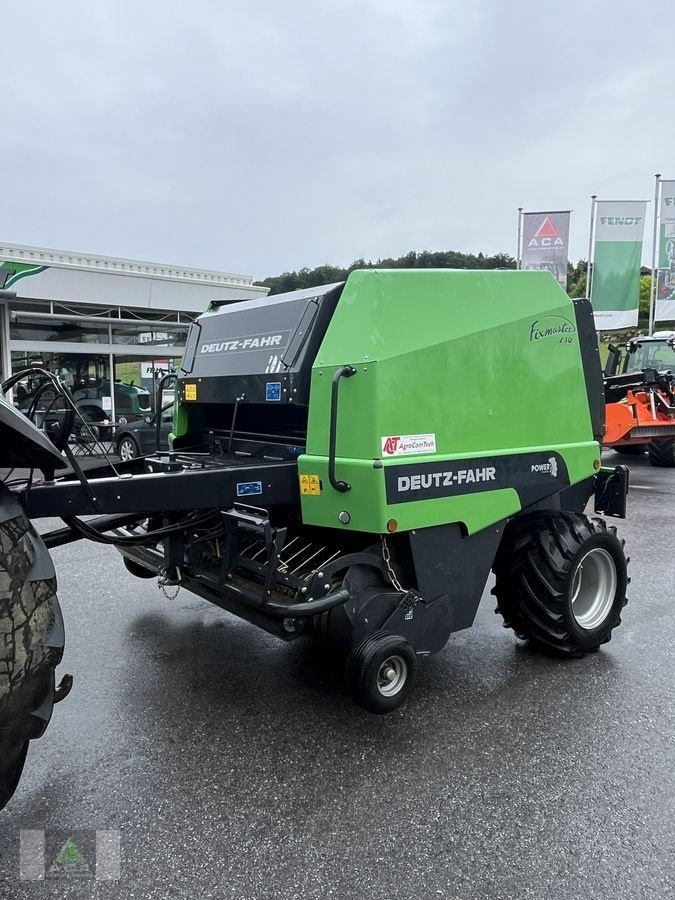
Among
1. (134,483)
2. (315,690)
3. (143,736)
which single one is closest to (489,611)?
(315,690)

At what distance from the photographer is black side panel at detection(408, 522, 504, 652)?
10.7 feet

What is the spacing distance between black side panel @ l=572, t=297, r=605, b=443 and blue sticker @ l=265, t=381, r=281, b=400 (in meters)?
1.76

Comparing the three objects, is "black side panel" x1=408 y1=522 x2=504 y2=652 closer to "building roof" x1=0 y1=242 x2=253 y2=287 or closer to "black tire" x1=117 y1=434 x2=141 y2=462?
"black tire" x1=117 y1=434 x2=141 y2=462

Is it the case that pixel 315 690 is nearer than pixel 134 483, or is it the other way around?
pixel 134 483

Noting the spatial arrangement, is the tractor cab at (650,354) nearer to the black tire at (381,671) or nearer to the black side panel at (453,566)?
the black side panel at (453,566)

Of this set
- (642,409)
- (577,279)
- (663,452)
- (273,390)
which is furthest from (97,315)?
(577,279)

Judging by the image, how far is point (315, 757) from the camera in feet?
9.34

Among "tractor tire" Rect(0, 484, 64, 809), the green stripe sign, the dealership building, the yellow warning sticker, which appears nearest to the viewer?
"tractor tire" Rect(0, 484, 64, 809)

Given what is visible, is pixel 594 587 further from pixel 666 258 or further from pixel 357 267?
pixel 666 258

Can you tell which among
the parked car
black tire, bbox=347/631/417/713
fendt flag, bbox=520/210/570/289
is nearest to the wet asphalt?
black tire, bbox=347/631/417/713

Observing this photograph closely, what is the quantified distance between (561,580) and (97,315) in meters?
13.9

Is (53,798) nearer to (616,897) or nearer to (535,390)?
(616,897)

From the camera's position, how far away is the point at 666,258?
757 inches

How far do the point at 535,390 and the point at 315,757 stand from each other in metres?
2.11
